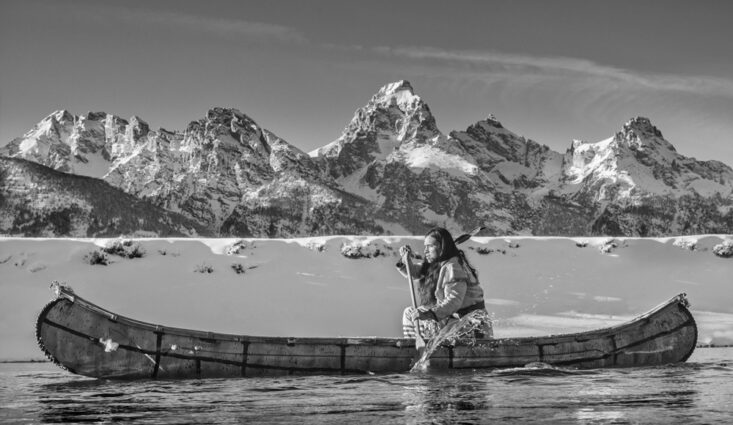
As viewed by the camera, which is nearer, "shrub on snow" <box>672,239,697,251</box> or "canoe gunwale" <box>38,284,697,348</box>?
"canoe gunwale" <box>38,284,697,348</box>

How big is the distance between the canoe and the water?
1.91ft

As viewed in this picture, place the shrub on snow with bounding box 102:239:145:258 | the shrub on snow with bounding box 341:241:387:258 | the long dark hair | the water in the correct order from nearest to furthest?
the water, the long dark hair, the shrub on snow with bounding box 102:239:145:258, the shrub on snow with bounding box 341:241:387:258

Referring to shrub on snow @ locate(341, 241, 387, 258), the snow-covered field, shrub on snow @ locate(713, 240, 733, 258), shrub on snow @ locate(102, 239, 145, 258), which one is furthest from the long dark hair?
shrub on snow @ locate(713, 240, 733, 258)

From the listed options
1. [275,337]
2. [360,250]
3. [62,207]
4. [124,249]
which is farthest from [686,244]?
[62,207]

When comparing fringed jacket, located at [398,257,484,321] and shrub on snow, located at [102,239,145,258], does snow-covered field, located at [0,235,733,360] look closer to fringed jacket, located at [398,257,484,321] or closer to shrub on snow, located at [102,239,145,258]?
shrub on snow, located at [102,239,145,258]

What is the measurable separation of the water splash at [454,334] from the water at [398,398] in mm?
783

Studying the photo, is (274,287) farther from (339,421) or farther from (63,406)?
(339,421)

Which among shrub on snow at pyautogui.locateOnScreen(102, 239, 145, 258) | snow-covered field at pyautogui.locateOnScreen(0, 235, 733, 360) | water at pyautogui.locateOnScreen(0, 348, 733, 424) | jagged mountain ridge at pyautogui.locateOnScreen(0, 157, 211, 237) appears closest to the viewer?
water at pyautogui.locateOnScreen(0, 348, 733, 424)

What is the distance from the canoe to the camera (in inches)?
547

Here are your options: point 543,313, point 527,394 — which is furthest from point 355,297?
point 527,394

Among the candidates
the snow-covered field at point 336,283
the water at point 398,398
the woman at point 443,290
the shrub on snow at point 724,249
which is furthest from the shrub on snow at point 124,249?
the shrub on snow at point 724,249

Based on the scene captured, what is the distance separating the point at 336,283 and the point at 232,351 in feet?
51.9

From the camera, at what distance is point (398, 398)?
34.6ft

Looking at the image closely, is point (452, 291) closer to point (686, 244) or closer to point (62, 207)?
point (686, 244)
